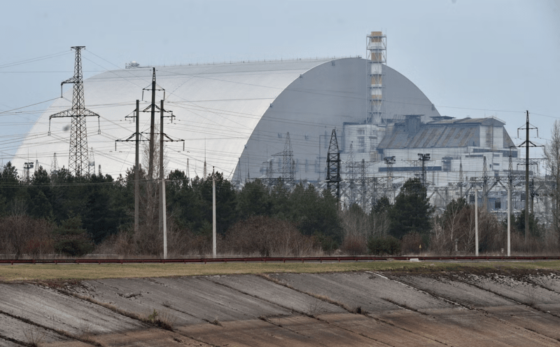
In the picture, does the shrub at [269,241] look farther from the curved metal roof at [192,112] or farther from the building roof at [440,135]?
the building roof at [440,135]

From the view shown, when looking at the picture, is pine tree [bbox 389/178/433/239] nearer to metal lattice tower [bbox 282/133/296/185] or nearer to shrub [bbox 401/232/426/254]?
shrub [bbox 401/232/426/254]

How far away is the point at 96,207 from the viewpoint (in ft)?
193

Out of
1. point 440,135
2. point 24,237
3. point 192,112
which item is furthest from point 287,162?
point 24,237

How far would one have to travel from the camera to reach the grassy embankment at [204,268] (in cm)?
2627

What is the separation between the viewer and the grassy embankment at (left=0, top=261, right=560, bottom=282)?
26.3 metres

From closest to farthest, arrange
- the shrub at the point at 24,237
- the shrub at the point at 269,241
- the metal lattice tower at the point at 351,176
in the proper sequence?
the shrub at the point at 24,237 → the shrub at the point at 269,241 → the metal lattice tower at the point at 351,176

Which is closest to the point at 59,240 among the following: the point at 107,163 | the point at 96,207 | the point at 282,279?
the point at 96,207

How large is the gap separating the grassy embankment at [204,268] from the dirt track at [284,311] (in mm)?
797

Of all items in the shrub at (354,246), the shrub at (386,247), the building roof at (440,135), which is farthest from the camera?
the building roof at (440,135)

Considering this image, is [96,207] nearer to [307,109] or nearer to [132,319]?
[132,319]

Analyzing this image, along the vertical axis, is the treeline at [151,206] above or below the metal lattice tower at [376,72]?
below

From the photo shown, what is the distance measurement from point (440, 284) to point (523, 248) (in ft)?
91.5

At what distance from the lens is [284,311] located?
25.9m

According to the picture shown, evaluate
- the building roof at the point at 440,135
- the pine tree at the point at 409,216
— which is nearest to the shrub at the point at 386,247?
the pine tree at the point at 409,216
